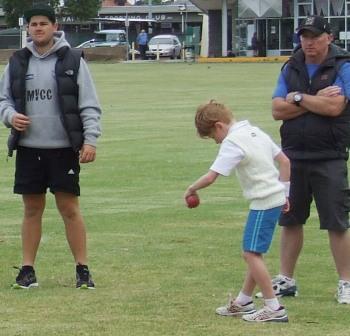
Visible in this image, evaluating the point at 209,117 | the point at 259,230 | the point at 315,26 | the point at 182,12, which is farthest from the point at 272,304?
the point at 182,12

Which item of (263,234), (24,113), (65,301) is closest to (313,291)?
(263,234)

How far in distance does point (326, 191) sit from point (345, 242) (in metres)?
0.39

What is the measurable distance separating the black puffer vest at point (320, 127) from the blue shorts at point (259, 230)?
76 cm

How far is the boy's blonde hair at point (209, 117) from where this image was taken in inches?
280

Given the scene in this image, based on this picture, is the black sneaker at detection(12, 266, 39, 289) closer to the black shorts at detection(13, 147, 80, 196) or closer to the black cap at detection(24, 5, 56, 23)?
the black shorts at detection(13, 147, 80, 196)

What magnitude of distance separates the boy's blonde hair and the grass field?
3.92 ft

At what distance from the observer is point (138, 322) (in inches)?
283

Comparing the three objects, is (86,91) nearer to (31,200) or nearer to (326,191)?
(31,200)

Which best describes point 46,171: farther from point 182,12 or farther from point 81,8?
point 182,12

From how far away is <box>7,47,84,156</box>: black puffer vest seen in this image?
8.20m

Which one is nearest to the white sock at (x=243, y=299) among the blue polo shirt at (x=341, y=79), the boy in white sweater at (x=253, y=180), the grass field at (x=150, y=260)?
the boy in white sweater at (x=253, y=180)

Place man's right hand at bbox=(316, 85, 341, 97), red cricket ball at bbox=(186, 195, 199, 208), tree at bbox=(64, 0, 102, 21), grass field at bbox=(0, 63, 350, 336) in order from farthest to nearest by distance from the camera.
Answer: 1. tree at bbox=(64, 0, 102, 21)
2. man's right hand at bbox=(316, 85, 341, 97)
3. grass field at bbox=(0, 63, 350, 336)
4. red cricket ball at bbox=(186, 195, 199, 208)

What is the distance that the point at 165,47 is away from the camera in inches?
3246

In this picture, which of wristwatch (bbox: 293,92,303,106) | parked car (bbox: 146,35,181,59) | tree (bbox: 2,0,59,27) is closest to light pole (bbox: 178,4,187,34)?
tree (bbox: 2,0,59,27)
